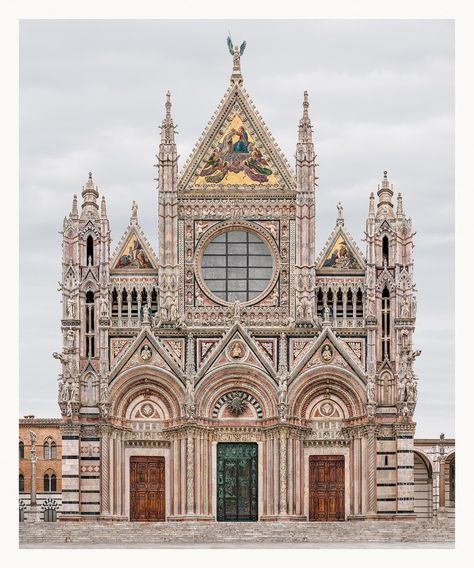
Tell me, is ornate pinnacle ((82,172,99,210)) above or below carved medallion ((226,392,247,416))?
above

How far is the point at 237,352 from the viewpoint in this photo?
47688 millimetres

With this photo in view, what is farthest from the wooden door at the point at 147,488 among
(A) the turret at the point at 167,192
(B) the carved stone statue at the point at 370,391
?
(B) the carved stone statue at the point at 370,391

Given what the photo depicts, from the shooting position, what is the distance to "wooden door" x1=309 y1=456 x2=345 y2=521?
47.3 metres

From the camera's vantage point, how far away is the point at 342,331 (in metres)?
47.8

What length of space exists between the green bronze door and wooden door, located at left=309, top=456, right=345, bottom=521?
1.91m

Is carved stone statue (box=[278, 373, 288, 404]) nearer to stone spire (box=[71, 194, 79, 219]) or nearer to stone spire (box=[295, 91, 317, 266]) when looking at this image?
stone spire (box=[295, 91, 317, 266])

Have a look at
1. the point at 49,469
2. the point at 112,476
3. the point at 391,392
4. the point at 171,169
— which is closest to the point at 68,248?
the point at 171,169

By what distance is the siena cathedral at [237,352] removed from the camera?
47.1 metres

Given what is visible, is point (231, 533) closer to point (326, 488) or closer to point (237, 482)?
point (237, 482)

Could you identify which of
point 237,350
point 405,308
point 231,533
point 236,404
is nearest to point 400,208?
point 405,308

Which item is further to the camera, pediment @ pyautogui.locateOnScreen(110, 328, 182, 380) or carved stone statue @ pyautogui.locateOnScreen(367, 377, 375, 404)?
pediment @ pyautogui.locateOnScreen(110, 328, 182, 380)

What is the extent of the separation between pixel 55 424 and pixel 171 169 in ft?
57.4

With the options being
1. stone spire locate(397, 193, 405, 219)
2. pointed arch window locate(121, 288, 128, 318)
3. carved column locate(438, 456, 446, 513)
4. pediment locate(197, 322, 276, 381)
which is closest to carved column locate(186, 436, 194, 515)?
pediment locate(197, 322, 276, 381)
